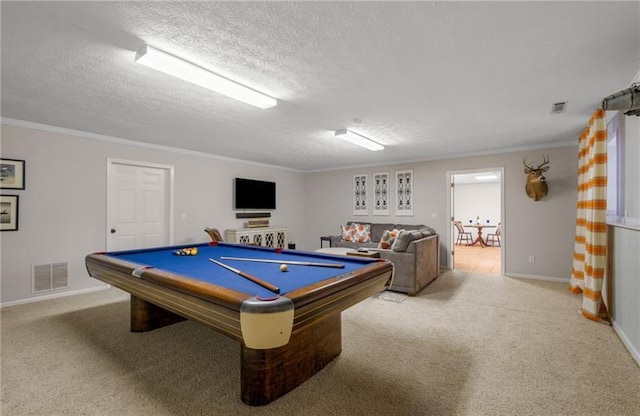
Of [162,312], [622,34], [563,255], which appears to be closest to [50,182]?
[162,312]

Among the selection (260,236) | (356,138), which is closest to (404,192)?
(356,138)

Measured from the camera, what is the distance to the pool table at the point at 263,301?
1445 mm

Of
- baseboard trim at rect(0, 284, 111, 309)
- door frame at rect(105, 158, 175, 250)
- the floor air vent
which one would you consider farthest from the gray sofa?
the floor air vent

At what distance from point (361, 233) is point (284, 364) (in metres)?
4.77

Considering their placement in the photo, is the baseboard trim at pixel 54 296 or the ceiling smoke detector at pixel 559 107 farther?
the baseboard trim at pixel 54 296

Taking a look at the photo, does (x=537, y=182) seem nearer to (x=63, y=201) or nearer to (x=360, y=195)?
(x=360, y=195)

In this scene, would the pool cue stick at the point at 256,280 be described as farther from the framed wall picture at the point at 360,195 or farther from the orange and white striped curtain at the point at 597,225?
the framed wall picture at the point at 360,195

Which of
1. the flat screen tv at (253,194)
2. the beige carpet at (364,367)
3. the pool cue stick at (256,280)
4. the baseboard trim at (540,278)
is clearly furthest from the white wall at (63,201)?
the baseboard trim at (540,278)

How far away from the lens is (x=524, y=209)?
17.2 feet

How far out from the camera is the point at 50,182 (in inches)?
156

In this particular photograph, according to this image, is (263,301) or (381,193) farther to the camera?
(381,193)

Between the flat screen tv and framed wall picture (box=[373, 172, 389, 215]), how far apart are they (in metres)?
2.42

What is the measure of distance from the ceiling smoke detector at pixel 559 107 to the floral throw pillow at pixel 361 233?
3.89 metres

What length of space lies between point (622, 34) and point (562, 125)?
8.01ft
